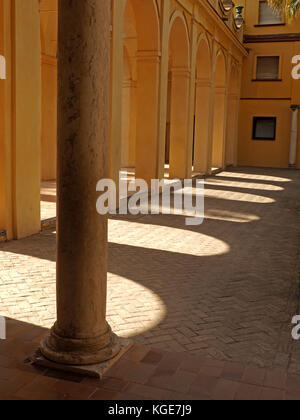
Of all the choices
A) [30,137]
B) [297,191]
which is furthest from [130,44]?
[30,137]

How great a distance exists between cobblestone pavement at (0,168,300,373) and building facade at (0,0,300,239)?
159 cm

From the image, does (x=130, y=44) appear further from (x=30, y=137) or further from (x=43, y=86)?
(x=30, y=137)

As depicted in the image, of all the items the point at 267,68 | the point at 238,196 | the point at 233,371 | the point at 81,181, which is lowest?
the point at 233,371

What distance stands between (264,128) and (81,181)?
24418 mm

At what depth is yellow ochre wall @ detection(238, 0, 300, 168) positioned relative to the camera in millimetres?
25578

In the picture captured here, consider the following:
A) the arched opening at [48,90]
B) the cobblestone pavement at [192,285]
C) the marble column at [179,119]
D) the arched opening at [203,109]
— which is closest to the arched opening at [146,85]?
the arched opening at [48,90]

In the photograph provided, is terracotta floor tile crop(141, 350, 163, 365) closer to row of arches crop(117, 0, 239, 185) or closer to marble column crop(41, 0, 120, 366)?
marble column crop(41, 0, 120, 366)

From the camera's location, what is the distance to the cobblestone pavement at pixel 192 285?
173 inches

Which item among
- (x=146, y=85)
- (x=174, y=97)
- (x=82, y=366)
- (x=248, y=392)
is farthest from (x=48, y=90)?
(x=248, y=392)

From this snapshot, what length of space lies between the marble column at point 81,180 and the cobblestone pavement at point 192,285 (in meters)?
0.76

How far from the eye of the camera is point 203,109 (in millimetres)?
19438

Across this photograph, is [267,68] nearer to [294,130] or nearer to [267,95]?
[267,95]

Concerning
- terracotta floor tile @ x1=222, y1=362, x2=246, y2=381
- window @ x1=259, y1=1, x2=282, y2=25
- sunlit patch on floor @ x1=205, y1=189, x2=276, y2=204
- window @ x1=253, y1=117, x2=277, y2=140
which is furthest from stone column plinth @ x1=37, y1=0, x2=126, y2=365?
window @ x1=259, y1=1, x2=282, y2=25
